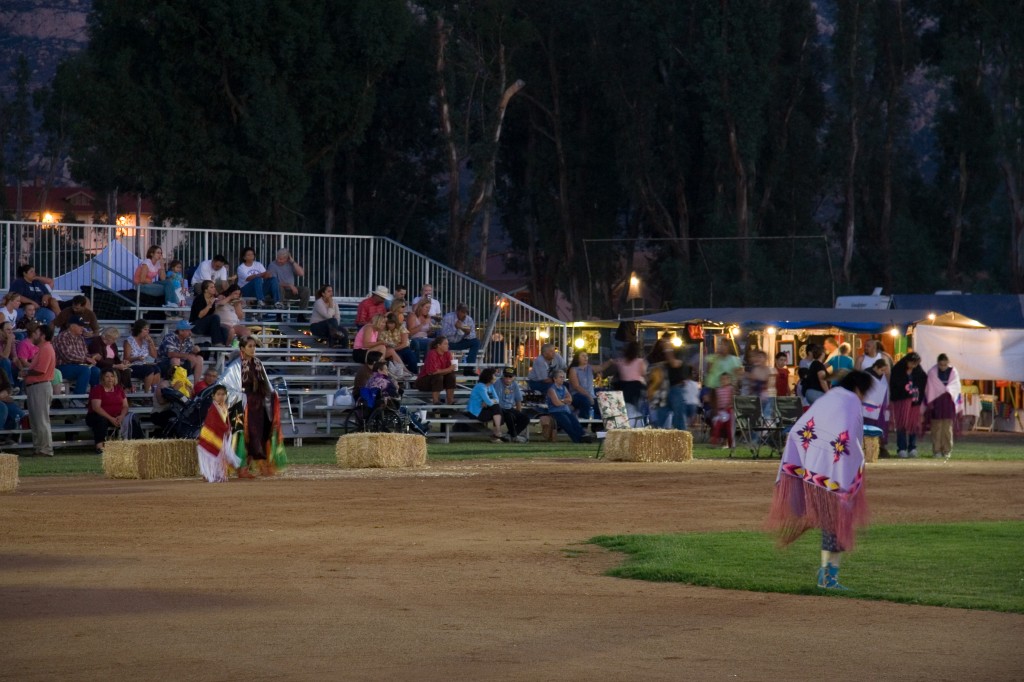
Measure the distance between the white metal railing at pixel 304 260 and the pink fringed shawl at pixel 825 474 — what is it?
21.0m

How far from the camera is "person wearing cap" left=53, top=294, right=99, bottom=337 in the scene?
2511cm

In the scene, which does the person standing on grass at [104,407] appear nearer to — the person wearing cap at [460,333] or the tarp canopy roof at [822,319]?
the person wearing cap at [460,333]

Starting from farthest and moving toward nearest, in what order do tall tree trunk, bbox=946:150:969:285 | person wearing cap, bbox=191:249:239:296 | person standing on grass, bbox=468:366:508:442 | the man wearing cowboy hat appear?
tall tree trunk, bbox=946:150:969:285
the man wearing cowboy hat
person wearing cap, bbox=191:249:239:296
person standing on grass, bbox=468:366:508:442

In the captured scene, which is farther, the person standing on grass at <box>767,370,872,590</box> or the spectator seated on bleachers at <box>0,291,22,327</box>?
the spectator seated on bleachers at <box>0,291,22,327</box>

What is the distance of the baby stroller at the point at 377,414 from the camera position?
25.1 metres

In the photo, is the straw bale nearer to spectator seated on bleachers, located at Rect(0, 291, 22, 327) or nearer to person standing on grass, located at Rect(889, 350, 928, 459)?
person standing on grass, located at Rect(889, 350, 928, 459)

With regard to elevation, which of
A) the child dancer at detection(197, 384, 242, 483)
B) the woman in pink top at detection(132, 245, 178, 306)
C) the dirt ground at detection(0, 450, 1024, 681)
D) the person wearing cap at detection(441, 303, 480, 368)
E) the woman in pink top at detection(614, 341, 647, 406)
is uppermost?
the woman in pink top at detection(132, 245, 178, 306)

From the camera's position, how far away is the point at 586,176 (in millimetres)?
67812

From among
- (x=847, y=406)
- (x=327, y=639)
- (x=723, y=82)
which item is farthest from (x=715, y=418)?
Result: (x=723, y=82)

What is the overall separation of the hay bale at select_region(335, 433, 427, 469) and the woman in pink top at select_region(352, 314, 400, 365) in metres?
6.19

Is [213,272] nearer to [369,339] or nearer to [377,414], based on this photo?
[369,339]

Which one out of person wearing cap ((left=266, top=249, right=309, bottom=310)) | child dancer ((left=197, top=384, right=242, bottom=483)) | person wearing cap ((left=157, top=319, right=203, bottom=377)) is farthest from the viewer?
person wearing cap ((left=266, top=249, right=309, bottom=310))

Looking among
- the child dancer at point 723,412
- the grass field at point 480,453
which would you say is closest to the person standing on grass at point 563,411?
the grass field at point 480,453

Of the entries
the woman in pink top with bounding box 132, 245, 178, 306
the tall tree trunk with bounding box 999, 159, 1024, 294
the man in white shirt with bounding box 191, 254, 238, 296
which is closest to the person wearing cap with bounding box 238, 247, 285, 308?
the man in white shirt with bounding box 191, 254, 238, 296
